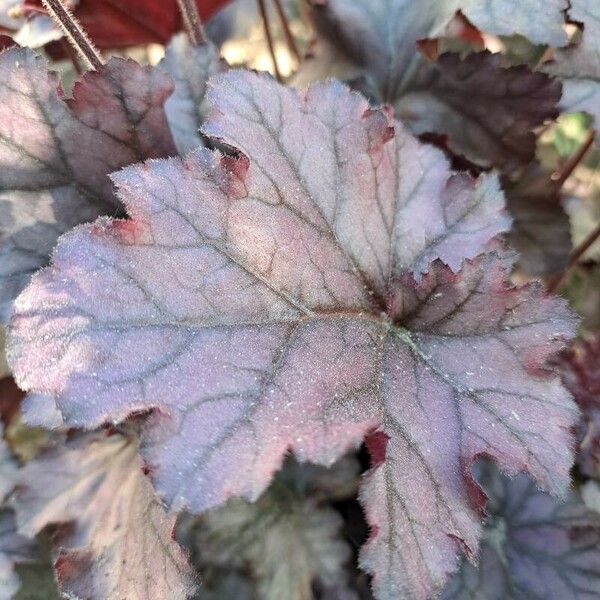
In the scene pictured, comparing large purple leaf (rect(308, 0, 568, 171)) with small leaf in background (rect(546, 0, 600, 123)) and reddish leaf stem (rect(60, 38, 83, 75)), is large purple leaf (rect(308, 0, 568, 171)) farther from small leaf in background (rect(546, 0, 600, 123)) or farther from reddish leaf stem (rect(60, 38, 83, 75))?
reddish leaf stem (rect(60, 38, 83, 75))

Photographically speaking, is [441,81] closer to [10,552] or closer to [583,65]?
[583,65]

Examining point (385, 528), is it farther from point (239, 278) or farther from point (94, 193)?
point (94, 193)

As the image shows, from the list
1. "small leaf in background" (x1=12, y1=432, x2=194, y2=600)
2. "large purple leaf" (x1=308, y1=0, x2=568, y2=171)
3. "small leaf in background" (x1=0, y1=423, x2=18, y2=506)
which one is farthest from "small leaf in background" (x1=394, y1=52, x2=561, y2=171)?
"small leaf in background" (x1=0, y1=423, x2=18, y2=506)

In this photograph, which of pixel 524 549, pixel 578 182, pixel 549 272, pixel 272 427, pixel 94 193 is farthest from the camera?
pixel 578 182

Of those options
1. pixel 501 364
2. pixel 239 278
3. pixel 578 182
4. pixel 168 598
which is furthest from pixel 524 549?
pixel 578 182

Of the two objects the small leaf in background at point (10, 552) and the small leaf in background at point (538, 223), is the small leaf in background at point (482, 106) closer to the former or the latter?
the small leaf in background at point (538, 223)

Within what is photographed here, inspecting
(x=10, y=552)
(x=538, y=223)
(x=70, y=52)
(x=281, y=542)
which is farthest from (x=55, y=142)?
(x=538, y=223)
